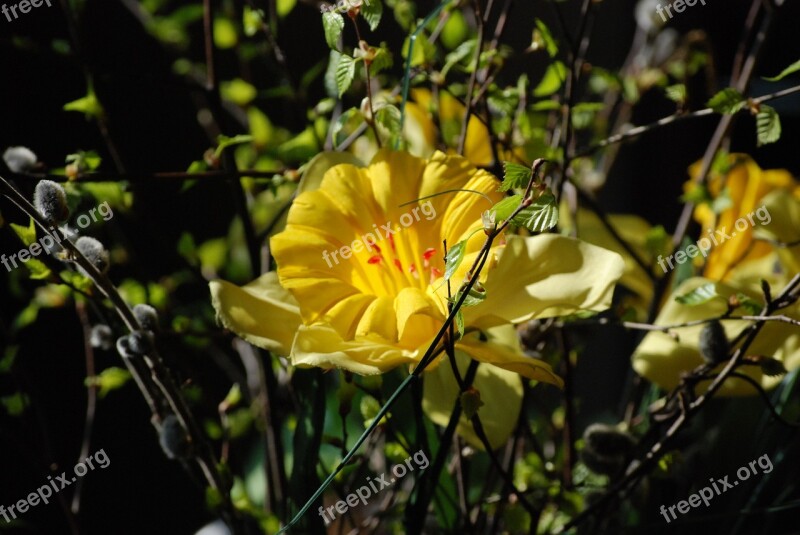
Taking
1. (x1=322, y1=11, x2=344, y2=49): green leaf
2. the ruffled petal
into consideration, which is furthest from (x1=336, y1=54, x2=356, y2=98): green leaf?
the ruffled petal

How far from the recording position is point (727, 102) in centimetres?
36

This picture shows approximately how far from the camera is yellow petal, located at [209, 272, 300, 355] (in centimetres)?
33

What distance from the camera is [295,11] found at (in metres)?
0.89

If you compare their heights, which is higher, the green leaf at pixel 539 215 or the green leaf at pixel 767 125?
the green leaf at pixel 539 215

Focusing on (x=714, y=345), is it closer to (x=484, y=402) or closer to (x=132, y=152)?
(x=484, y=402)

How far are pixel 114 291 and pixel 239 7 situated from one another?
596mm

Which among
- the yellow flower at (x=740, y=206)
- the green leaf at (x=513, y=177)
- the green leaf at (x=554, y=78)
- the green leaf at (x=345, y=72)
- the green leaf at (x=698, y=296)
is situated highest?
the green leaf at (x=345, y=72)

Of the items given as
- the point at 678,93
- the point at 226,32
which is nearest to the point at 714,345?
the point at 678,93

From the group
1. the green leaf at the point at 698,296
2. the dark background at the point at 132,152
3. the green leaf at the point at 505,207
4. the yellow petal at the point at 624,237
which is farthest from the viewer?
the dark background at the point at 132,152

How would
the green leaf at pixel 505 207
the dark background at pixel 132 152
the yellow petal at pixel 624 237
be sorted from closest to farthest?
the green leaf at pixel 505 207, the yellow petal at pixel 624 237, the dark background at pixel 132 152
